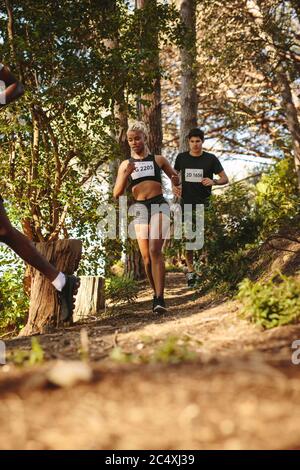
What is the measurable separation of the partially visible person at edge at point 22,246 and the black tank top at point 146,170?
1.88m

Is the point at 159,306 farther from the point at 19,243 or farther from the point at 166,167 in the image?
the point at 19,243

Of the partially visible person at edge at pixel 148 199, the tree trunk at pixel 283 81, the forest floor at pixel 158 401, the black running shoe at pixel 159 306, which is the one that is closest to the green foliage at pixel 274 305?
the forest floor at pixel 158 401

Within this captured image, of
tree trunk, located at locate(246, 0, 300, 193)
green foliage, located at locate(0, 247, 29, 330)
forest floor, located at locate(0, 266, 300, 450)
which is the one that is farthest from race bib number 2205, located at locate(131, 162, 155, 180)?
tree trunk, located at locate(246, 0, 300, 193)

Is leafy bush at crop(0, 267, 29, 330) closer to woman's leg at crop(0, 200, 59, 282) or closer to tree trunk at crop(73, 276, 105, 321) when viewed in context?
tree trunk at crop(73, 276, 105, 321)

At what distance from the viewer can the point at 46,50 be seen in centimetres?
698

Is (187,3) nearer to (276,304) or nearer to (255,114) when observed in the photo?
(255,114)

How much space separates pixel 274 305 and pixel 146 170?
9.39 feet

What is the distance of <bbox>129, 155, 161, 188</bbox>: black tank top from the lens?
6379 millimetres

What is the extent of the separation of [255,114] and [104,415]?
16.1 meters

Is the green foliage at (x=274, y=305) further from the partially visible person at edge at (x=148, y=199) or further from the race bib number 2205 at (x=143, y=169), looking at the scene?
the race bib number 2205 at (x=143, y=169)

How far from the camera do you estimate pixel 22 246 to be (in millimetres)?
4625
